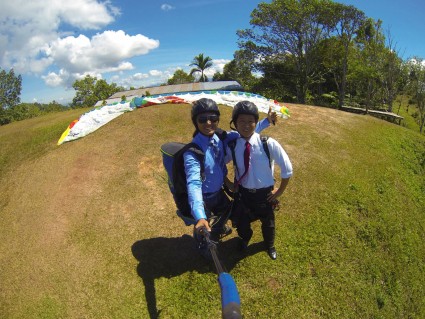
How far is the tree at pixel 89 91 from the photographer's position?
5400cm

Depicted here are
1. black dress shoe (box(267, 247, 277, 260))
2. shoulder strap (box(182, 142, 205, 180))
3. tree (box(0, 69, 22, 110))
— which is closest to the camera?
shoulder strap (box(182, 142, 205, 180))

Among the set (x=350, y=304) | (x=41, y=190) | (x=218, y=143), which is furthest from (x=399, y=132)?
(x=41, y=190)

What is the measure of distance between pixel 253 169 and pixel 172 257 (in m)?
2.86

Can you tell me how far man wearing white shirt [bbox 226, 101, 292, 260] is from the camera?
3871mm

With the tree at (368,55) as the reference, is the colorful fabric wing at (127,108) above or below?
below

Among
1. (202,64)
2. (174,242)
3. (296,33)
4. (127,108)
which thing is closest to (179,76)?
(202,64)

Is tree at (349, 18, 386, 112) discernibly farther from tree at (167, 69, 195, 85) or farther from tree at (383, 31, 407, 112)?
tree at (167, 69, 195, 85)

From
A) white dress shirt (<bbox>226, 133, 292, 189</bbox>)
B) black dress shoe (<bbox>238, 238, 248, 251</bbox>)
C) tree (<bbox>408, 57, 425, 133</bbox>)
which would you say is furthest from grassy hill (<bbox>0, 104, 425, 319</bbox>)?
tree (<bbox>408, 57, 425, 133</bbox>)

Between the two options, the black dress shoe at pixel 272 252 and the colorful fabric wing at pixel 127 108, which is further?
the colorful fabric wing at pixel 127 108

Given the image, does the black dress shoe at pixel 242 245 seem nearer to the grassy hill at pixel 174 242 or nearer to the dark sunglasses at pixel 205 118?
the grassy hill at pixel 174 242

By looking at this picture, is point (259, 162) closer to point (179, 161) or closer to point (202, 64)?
point (179, 161)

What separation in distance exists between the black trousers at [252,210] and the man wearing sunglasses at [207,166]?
329 millimetres

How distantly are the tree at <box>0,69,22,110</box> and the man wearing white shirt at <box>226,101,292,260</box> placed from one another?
5547cm

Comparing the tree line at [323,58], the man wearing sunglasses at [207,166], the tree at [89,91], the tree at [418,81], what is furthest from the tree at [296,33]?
the tree at [89,91]
